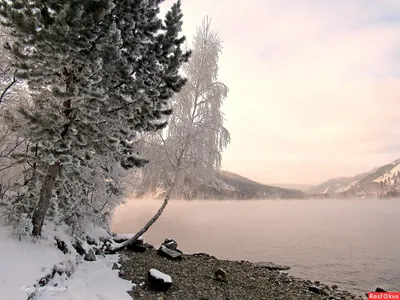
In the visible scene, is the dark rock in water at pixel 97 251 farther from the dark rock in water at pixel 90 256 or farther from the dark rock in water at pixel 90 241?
the dark rock in water at pixel 90 256

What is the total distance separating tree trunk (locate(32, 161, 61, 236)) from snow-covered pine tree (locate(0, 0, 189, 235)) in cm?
3

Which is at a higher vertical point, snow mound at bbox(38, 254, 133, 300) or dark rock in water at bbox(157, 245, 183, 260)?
snow mound at bbox(38, 254, 133, 300)

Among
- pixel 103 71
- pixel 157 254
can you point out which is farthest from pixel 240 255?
pixel 103 71

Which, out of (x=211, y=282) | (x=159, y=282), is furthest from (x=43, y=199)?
(x=211, y=282)

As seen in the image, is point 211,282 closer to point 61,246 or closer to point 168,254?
point 168,254

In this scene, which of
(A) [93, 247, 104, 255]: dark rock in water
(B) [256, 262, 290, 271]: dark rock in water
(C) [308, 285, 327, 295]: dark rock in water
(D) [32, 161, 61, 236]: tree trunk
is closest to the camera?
(D) [32, 161, 61, 236]: tree trunk

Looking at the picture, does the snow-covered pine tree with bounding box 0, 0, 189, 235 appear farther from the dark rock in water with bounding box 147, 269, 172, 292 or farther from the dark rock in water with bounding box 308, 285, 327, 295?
the dark rock in water with bounding box 308, 285, 327, 295

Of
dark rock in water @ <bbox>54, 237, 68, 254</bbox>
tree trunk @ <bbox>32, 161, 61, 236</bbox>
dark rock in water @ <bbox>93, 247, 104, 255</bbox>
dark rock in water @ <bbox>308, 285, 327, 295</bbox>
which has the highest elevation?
tree trunk @ <bbox>32, 161, 61, 236</bbox>

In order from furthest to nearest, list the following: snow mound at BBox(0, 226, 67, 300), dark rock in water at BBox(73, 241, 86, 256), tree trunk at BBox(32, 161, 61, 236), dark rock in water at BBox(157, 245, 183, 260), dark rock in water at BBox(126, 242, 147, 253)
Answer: dark rock in water at BBox(126, 242, 147, 253) → dark rock in water at BBox(157, 245, 183, 260) → dark rock in water at BBox(73, 241, 86, 256) → tree trunk at BBox(32, 161, 61, 236) → snow mound at BBox(0, 226, 67, 300)

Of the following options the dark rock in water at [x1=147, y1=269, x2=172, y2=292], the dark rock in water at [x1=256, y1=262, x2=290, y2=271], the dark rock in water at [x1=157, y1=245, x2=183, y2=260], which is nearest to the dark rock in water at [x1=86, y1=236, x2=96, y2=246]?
the dark rock in water at [x1=157, y1=245, x2=183, y2=260]

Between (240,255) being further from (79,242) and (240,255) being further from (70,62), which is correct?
(70,62)

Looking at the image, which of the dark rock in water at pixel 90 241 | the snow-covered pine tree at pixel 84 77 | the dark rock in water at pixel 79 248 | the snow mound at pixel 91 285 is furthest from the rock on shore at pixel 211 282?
the snow-covered pine tree at pixel 84 77

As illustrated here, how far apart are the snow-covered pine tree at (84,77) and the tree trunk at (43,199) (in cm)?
3

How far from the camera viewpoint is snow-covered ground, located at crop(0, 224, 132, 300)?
654cm
